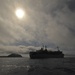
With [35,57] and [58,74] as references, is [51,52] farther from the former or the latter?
[58,74]

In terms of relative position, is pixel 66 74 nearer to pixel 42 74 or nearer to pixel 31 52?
pixel 42 74

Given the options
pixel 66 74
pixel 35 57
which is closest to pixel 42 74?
pixel 66 74

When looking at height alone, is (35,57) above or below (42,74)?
above

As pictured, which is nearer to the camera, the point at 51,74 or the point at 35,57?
the point at 51,74

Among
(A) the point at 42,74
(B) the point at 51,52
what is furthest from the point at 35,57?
(A) the point at 42,74

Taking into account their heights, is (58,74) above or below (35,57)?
below

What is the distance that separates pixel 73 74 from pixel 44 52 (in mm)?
140650

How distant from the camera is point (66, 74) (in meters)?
47.3

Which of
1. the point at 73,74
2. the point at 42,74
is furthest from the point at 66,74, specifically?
the point at 42,74

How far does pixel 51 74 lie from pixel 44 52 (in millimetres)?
140657

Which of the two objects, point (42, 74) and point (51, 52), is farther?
point (51, 52)

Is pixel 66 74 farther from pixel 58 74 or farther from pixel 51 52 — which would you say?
pixel 51 52

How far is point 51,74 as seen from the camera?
47.4 metres

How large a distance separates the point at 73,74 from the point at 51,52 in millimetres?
148548
